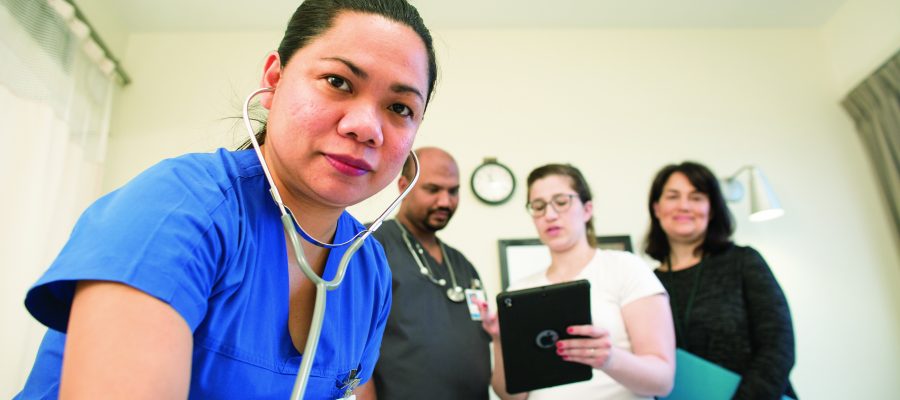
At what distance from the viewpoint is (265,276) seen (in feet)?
1.64

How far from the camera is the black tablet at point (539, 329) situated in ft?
3.32

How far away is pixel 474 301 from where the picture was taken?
1340 mm

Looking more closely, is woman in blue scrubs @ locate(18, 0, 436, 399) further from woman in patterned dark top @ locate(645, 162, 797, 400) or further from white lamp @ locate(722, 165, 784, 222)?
white lamp @ locate(722, 165, 784, 222)

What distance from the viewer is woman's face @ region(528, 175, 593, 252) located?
4.33ft

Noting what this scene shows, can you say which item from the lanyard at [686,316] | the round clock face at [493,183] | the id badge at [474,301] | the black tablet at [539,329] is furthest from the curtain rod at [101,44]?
the lanyard at [686,316]

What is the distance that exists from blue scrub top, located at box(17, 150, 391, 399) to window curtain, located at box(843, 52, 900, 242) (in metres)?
2.67

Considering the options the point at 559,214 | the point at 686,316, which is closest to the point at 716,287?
the point at 686,316

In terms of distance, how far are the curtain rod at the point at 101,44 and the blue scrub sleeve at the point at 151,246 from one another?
6.09ft

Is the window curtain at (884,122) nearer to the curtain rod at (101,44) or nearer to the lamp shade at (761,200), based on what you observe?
the lamp shade at (761,200)

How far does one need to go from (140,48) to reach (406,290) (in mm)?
2117

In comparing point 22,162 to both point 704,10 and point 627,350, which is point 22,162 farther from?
point 704,10

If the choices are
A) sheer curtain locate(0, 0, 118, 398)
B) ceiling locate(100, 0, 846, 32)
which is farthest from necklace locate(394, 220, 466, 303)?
ceiling locate(100, 0, 846, 32)

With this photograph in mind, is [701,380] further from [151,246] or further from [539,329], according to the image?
[151,246]

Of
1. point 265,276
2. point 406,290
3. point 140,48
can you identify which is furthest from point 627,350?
point 140,48
